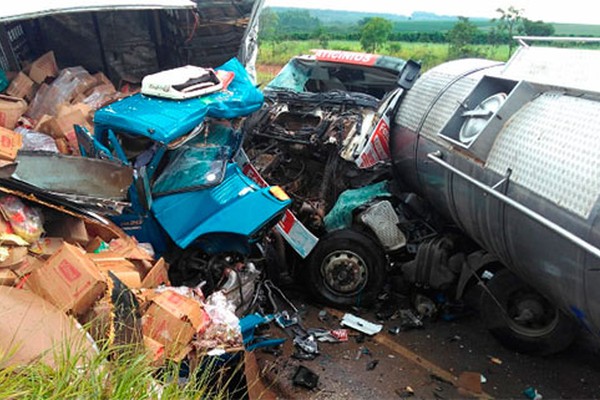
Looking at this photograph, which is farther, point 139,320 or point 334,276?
point 334,276

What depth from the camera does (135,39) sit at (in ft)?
27.0

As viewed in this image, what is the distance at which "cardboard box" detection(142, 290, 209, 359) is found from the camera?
344 centimetres

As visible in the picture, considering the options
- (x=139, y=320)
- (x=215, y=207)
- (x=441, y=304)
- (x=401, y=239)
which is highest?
(x=215, y=207)

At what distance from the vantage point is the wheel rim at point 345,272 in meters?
5.03

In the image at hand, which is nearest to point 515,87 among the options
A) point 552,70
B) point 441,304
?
point 552,70

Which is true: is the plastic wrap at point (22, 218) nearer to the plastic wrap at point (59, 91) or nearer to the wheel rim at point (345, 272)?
the wheel rim at point (345, 272)

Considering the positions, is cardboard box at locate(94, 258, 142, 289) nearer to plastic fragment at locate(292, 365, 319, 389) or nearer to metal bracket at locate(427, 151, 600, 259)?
plastic fragment at locate(292, 365, 319, 389)

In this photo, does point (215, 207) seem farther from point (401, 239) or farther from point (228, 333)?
point (401, 239)

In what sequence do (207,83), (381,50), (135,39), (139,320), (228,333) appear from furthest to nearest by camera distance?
(381,50), (135,39), (207,83), (228,333), (139,320)

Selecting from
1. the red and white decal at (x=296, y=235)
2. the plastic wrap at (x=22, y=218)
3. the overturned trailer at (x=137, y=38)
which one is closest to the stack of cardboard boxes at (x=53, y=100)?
the overturned trailer at (x=137, y=38)

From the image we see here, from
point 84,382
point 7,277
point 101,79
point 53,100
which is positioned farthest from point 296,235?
point 101,79

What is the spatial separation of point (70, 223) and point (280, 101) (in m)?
3.15

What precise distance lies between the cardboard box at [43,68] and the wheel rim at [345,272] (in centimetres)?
481

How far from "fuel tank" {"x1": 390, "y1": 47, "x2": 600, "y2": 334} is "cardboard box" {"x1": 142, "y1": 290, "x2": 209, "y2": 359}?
2.18 meters
